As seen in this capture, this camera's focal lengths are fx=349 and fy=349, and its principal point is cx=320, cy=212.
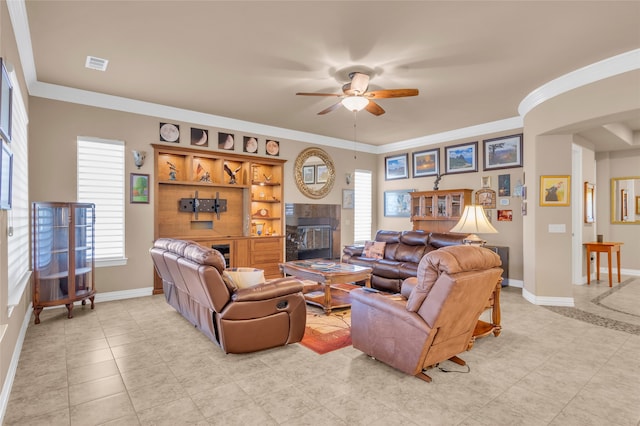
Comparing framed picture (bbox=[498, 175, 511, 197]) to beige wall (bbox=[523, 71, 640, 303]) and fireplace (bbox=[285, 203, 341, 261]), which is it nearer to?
beige wall (bbox=[523, 71, 640, 303])

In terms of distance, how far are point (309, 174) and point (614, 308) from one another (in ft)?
18.5

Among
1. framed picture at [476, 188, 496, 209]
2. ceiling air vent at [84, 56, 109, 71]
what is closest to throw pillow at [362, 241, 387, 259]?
framed picture at [476, 188, 496, 209]

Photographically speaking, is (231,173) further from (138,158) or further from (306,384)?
(306,384)

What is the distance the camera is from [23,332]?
3.69 meters

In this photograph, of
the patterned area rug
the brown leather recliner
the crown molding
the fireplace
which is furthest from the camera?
the fireplace

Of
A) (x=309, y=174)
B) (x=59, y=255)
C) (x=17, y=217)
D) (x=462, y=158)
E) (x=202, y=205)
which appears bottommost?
(x=59, y=255)

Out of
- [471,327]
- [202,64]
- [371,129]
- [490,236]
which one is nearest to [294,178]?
[371,129]

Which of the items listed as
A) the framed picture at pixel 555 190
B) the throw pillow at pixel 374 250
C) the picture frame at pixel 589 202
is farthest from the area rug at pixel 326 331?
the picture frame at pixel 589 202

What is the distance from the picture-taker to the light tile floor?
2305 millimetres

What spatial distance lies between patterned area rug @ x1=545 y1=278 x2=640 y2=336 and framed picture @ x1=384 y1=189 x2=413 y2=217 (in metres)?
3.82

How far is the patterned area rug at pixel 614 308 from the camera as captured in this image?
164 inches

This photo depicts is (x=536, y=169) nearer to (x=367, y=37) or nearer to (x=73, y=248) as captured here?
(x=367, y=37)

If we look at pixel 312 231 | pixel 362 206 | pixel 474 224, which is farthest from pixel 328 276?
pixel 362 206

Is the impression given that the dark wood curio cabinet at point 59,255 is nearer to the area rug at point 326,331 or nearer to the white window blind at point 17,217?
the white window blind at point 17,217
